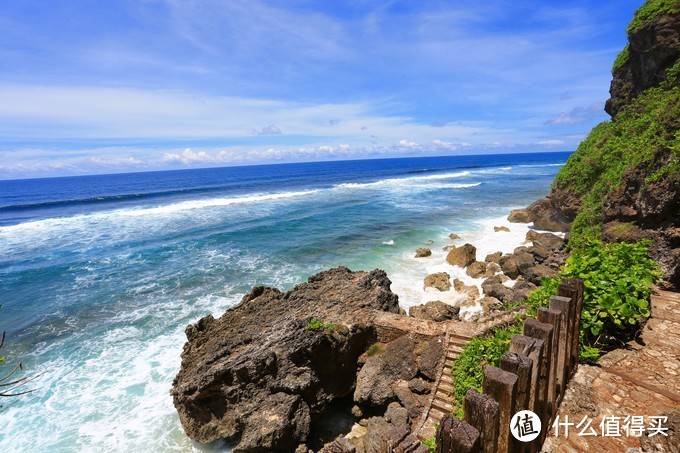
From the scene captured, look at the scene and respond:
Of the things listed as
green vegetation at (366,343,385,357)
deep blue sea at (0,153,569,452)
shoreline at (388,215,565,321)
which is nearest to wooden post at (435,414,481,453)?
green vegetation at (366,343,385,357)

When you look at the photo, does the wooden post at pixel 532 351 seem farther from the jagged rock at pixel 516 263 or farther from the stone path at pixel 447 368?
the jagged rock at pixel 516 263

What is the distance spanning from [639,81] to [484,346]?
64.9ft

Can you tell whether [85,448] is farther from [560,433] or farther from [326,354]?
[560,433]

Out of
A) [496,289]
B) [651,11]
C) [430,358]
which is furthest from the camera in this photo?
[651,11]

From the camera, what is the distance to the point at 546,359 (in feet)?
11.4

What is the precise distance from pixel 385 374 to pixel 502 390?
7515 mm

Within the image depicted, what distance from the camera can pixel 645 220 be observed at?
10.5 meters

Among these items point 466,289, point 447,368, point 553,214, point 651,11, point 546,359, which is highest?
point 651,11

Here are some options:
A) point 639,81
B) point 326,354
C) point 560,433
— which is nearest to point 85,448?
point 326,354

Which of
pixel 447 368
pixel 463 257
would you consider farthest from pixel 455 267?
pixel 447 368

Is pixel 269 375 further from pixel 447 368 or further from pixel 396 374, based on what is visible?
pixel 447 368

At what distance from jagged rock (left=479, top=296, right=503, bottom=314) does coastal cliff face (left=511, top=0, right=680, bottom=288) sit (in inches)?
152

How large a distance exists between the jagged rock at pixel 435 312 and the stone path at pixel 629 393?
25.2 feet

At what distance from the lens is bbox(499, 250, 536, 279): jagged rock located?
17.4 meters
